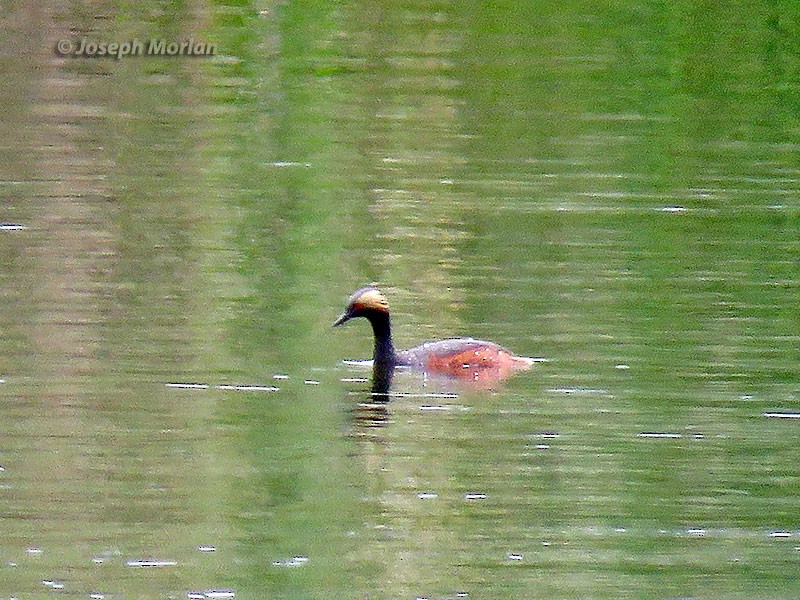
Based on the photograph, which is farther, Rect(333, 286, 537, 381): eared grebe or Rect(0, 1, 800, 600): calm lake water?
Rect(333, 286, 537, 381): eared grebe

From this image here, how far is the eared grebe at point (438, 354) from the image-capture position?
44.3 ft

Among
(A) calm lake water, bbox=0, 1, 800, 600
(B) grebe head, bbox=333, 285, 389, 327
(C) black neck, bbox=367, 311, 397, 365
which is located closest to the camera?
(A) calm lake water, bbox=0, 1, 800, 600

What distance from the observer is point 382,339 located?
13945 mm

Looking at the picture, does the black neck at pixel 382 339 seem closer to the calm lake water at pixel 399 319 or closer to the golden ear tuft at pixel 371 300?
the golden ear tuft at pixel 371 300

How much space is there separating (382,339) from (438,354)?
0.39 metres

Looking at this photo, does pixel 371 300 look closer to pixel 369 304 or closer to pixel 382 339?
pixel 369 304

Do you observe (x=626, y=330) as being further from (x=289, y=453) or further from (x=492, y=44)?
(x=492, y=44)

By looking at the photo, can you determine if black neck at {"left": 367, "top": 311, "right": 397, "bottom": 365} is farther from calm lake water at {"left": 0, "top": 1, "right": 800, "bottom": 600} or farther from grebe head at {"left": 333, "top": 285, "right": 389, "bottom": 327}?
calm lake water at {"left": 0, "top": 1, "right": 800, "bottom": 600}

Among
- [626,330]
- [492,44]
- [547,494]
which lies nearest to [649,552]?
[547,494]

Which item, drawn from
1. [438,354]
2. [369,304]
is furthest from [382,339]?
[438,354]

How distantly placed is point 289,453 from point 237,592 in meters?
2.31

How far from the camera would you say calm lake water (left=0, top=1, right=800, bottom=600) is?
33.8 feet

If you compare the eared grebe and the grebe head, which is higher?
the grebe head

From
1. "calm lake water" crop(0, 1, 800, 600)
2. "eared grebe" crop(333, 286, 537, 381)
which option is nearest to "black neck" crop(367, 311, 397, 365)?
"eared grebe" crop(333, 286, 537, 381)
